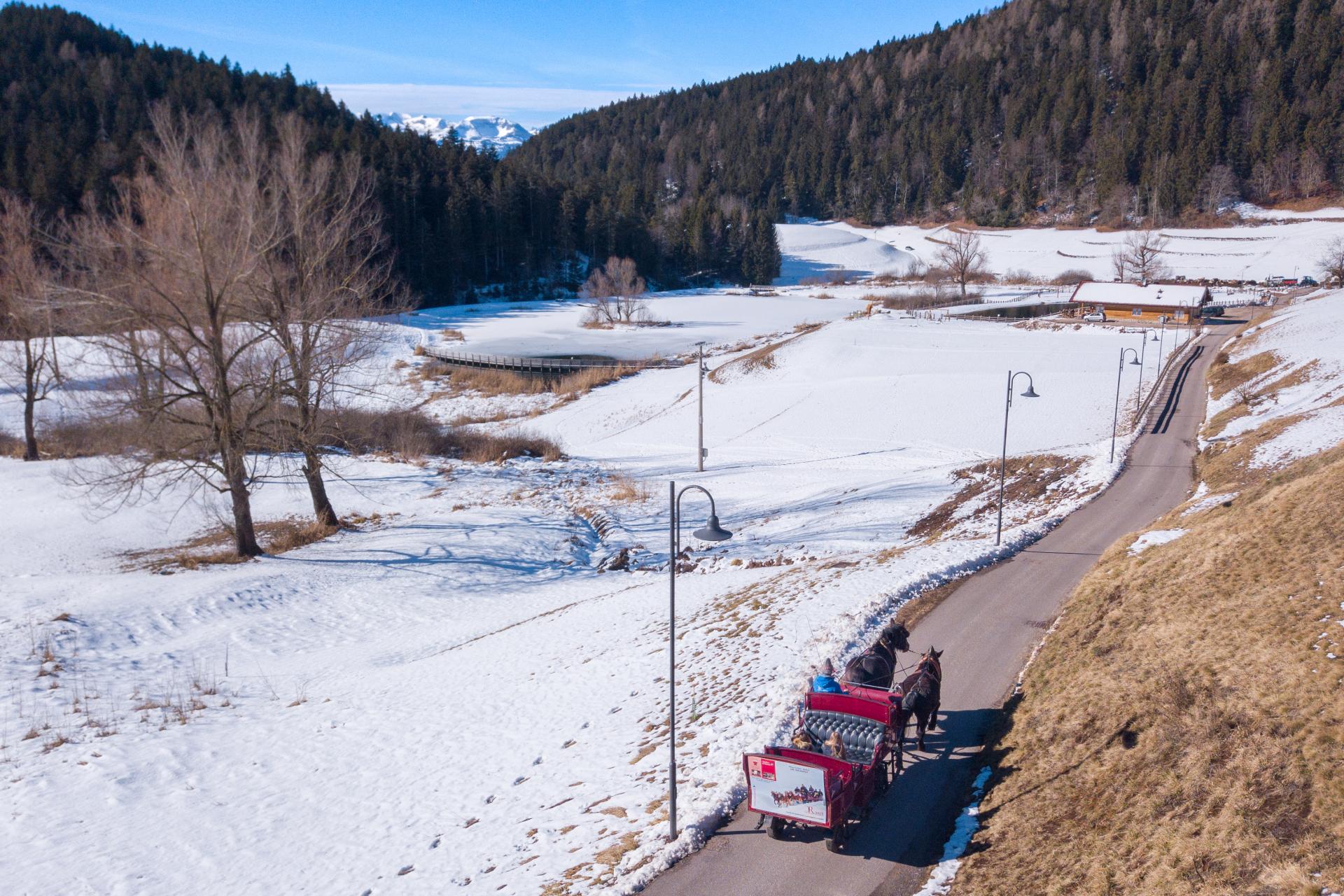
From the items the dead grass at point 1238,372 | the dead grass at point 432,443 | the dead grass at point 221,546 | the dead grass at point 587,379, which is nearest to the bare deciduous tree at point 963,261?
the dead grass at point 587,379

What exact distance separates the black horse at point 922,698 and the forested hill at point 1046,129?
11995 cm

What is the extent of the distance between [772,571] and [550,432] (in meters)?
29.5

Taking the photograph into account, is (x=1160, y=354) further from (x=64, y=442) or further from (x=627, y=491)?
(x=64, y=442)

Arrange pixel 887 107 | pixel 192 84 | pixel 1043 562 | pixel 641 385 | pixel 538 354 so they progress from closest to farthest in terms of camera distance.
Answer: pixel 1043 562 → pixel 641 385 → pixel 538 354 → pixel 192 84 → pixel 887 107

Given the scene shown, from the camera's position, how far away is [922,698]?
1004cm

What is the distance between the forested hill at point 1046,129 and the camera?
122188 mm

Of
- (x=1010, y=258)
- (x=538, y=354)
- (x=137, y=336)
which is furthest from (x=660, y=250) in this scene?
(x=137, y=336)

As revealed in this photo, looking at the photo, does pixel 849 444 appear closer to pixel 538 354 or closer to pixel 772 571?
pixel 772 571

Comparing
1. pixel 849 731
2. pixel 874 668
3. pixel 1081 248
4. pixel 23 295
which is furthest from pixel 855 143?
pixel 849 731

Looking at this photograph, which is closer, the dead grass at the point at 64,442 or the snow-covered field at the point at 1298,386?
the snow-covered field at the point at 1298,386

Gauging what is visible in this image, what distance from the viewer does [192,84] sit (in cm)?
9612

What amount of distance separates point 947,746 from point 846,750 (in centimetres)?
185

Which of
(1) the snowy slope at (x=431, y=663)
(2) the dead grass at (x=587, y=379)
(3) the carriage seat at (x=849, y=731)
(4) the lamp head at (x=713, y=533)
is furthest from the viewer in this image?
(2) the dead grass at (x=587, y=379)

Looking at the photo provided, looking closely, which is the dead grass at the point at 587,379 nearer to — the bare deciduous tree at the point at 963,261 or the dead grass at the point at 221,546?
the dead grass at the point at 221,546
